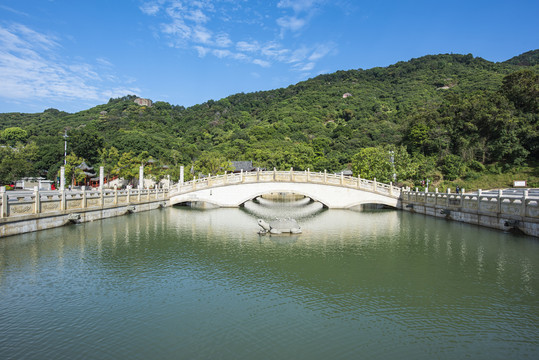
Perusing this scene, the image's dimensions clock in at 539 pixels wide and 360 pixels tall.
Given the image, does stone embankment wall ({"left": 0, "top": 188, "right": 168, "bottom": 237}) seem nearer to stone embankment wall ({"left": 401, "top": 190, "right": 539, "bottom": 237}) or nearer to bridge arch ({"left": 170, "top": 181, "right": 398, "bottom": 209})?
bridge arch ({"left": 170, "top": 181, "right": 398, "bottom": 209})

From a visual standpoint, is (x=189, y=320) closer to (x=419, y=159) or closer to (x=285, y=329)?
(x=285, y=329)

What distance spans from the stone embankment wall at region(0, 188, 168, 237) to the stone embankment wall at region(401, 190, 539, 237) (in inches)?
727

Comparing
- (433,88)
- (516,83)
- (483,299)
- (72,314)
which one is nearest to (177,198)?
(72,314)

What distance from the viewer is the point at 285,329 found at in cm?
564

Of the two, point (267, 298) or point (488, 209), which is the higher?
point (488, 209)

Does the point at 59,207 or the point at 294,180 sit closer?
the point at 59,207

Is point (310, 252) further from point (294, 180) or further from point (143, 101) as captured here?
point (143, 101)

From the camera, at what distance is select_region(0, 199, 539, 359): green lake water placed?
5074 mm

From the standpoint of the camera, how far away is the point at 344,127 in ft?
209

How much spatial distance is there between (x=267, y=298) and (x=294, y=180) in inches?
745

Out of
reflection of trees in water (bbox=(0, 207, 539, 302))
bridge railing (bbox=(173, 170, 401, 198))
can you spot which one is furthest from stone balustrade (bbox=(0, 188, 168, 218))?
bridge railing (bbox=(173, 170, 401, 198))

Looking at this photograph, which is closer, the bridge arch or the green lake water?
the green lake water

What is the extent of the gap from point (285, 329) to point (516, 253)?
9.08m

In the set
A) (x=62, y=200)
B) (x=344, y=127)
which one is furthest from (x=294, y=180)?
(x=344, y=127)
